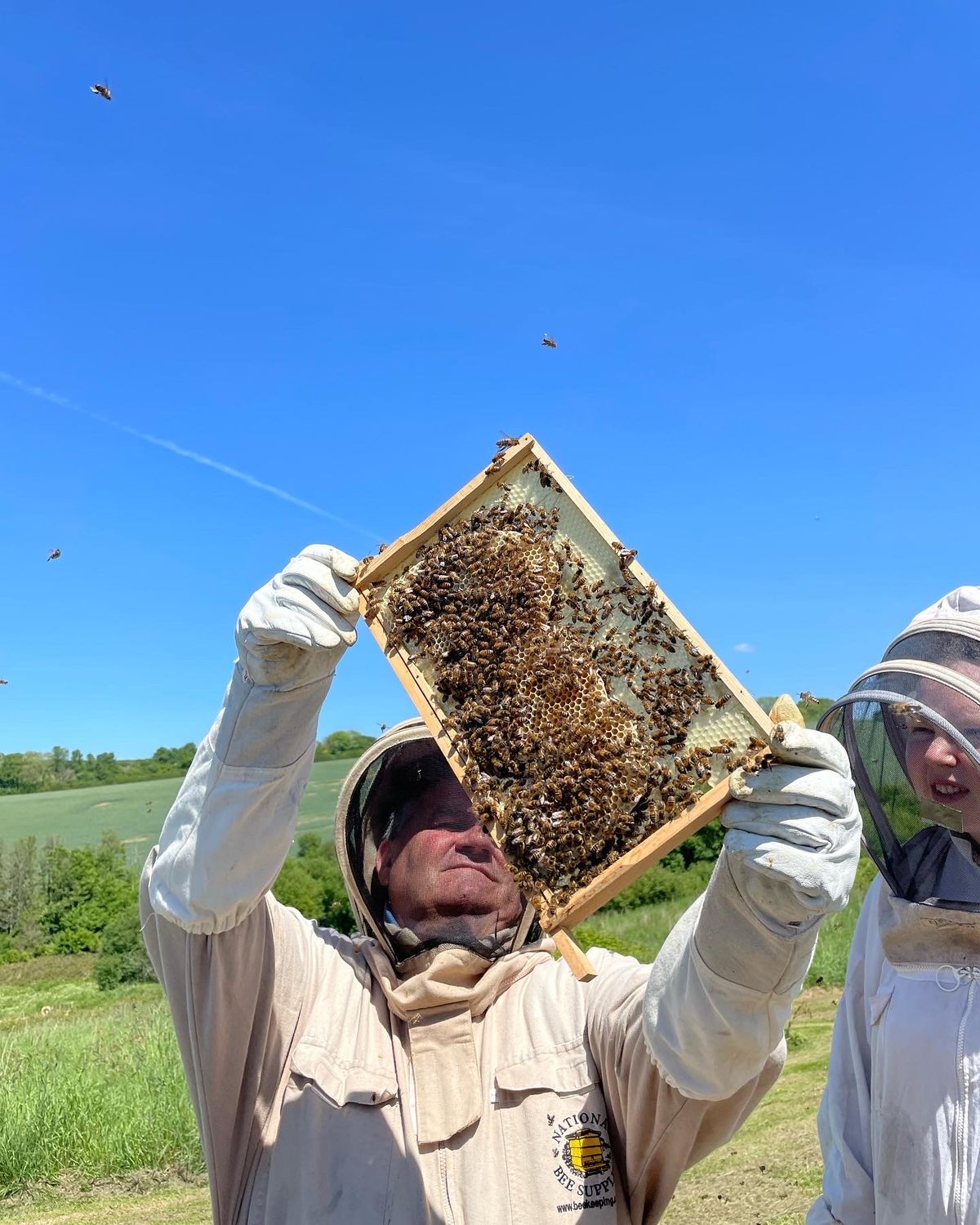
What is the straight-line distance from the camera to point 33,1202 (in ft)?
31.0

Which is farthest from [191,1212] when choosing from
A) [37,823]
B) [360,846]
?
[37,823]

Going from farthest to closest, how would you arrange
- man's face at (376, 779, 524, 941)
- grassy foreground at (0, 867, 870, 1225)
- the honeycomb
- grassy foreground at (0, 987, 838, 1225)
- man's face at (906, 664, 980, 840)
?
grassy foreground at (0, 867, 870, 1225)
grassy foreground at (0, 987, 838, 1225)
man's face at (376, 779, 524, 941)
man's face at (906, 664, 980, 840)
the honeycomb

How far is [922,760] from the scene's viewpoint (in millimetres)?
3881

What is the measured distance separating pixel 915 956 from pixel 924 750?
0.83m

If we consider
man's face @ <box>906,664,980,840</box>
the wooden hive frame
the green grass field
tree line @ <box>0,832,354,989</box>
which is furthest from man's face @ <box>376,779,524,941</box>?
the green grass field

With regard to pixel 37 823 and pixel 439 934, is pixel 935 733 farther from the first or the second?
pixel 37 823

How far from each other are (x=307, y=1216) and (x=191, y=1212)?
675cm

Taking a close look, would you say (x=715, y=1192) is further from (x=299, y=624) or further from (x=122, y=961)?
(x=122, y=961)

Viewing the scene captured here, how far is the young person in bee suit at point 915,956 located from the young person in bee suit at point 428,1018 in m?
0.63

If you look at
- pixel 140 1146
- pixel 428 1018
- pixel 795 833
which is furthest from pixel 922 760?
pixel 140 1146

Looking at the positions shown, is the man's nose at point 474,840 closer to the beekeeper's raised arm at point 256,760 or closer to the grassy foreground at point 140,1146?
the beekeeper's raised arm at point 256,760

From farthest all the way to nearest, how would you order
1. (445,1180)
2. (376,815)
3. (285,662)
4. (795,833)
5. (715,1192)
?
1. (715,1192)
2. (376,815)
3. (285,662)
4. (445,1180)
5. (795,833)

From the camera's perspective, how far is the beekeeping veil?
3.67 m

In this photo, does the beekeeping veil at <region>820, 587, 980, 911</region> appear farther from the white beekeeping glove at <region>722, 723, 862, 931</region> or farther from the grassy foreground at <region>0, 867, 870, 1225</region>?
the grassy foreground at <region>0, 867, 870, 1225</region>
